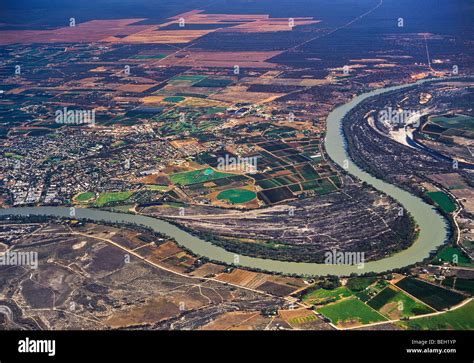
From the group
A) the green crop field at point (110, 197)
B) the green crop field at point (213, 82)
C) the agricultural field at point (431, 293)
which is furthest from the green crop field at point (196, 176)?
the green crop field at point (213, 82)

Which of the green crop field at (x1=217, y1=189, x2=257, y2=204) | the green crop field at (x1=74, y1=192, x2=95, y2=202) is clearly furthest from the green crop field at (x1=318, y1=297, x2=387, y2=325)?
the green crop field at (x1=74, y1=192, x2=95, y2=202)

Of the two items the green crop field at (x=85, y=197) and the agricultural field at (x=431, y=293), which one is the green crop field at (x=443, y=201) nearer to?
the agricultural field at (x=431, y=293)

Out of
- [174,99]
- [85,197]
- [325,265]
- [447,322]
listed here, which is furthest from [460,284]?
[174,99]

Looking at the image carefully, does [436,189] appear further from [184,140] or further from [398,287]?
[184,140]

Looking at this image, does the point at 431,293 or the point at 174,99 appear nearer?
the point at 431,293

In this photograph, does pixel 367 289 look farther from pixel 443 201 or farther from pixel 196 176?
pixel 196 176
